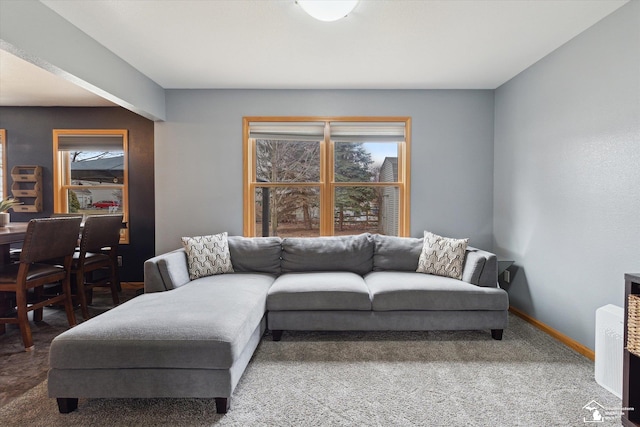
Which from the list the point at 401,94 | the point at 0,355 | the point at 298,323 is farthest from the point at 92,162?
the point at 401,94

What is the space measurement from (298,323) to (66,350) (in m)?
1.54

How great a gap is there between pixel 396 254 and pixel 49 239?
3247mm

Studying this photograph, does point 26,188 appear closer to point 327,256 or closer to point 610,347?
point 327,256

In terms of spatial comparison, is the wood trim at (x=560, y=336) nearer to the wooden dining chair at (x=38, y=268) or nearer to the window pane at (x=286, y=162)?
the window pane at (x=286, y=162)

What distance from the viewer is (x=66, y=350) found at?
167 cm

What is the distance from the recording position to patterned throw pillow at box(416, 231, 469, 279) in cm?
298

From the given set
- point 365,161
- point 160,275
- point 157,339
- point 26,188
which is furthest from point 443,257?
point 26,188

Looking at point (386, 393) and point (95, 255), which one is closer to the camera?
point (386, 393)

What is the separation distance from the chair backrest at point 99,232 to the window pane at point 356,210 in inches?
102

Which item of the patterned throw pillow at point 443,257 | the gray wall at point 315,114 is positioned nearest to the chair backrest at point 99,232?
the gray wall at point 315,114

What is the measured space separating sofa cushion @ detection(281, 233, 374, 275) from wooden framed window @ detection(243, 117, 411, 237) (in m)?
0.49

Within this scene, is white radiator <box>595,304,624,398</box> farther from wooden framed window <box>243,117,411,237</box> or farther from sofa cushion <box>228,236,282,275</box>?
sofa cushion <box>228,236,282,275</box>

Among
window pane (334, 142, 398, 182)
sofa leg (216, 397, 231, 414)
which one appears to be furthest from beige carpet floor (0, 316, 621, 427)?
window pane (334, 142, 398, 182)

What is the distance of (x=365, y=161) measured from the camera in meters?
3.81
